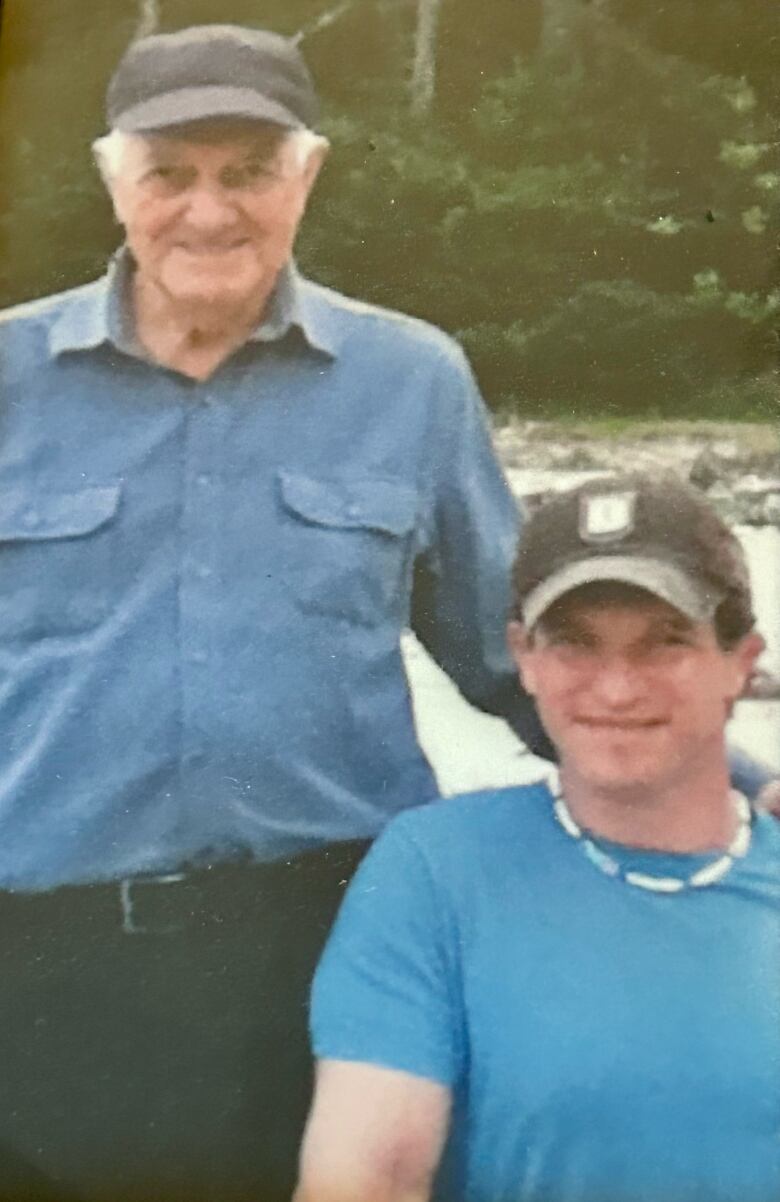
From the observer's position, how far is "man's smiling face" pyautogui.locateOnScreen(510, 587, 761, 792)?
1.34 meters

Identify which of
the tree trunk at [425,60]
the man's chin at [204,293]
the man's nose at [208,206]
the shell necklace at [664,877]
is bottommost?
the shell necklace at [664,877]

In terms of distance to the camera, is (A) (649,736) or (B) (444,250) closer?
(A) (649,736)

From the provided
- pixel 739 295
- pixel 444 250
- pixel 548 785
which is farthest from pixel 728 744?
pixel 444 250

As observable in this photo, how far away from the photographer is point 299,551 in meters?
1.40

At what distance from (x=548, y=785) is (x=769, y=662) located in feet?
0.90

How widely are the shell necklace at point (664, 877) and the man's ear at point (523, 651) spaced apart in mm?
107

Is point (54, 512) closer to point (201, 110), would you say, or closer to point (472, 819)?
point (201, 110)

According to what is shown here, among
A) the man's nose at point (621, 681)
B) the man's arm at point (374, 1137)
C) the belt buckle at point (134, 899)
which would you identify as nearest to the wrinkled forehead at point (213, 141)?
the man's nose at point (621, 681)

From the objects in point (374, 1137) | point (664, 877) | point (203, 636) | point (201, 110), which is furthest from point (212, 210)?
point (374, 1137)

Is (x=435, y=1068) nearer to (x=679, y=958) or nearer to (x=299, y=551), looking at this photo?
(x=679, y=958)

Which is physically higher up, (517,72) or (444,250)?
(517,72)

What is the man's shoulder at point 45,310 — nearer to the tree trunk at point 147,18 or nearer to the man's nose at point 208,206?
the man's nose at point 208,206

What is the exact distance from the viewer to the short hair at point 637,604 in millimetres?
1333

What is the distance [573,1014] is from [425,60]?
1.09 metres
